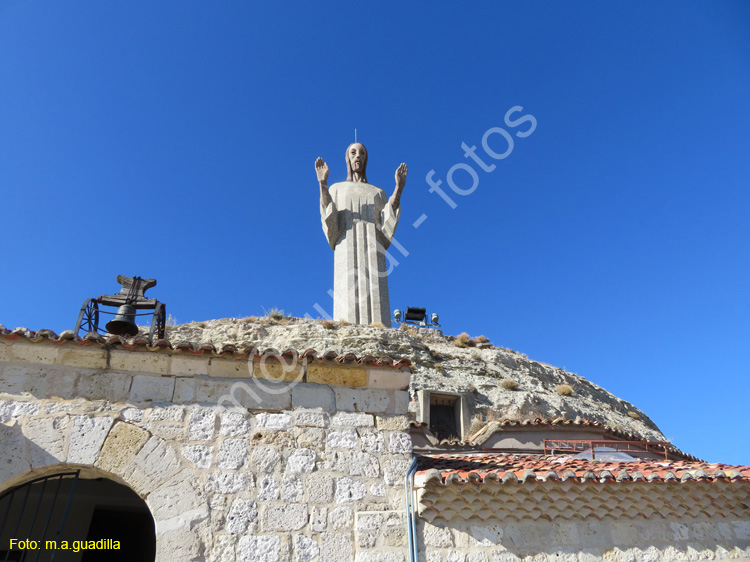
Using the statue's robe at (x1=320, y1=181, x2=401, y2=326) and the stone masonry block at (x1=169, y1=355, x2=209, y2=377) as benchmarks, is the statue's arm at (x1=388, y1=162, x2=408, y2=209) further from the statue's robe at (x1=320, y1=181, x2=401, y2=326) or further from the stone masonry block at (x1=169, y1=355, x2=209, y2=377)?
the stone masonry block at (x1=169, y1=355, x2=209, y2=377)

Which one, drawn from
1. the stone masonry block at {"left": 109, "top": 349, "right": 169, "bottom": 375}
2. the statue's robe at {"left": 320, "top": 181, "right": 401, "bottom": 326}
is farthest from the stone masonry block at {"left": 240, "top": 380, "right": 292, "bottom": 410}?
the statue's robe at {"left": 320, "top": 181, "right": 401, "bottom": 326}

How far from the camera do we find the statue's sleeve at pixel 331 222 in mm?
17219

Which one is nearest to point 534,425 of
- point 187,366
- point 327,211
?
point 187,366

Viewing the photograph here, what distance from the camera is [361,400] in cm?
530

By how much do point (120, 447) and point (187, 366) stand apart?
2.92 feet

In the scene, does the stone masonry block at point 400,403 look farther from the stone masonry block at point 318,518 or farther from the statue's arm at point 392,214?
the statue's arm at point 392,214

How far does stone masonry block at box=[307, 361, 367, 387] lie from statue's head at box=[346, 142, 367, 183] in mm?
14628

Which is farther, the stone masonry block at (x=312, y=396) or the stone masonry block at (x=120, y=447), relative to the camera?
the stone masonry block at (x=312, y=396)

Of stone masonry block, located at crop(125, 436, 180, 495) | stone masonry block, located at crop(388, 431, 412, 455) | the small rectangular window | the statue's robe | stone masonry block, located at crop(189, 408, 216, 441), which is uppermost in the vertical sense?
the statue's robe

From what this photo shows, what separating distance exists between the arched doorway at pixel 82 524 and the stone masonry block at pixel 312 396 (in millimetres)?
2454

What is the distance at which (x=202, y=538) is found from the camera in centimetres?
440

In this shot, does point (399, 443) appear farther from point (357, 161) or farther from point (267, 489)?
point (357, 161)

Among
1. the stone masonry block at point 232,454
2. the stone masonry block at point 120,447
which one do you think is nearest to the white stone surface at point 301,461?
the stone masonry block at point 232,454

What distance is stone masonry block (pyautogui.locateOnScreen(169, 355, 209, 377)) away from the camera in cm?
500
